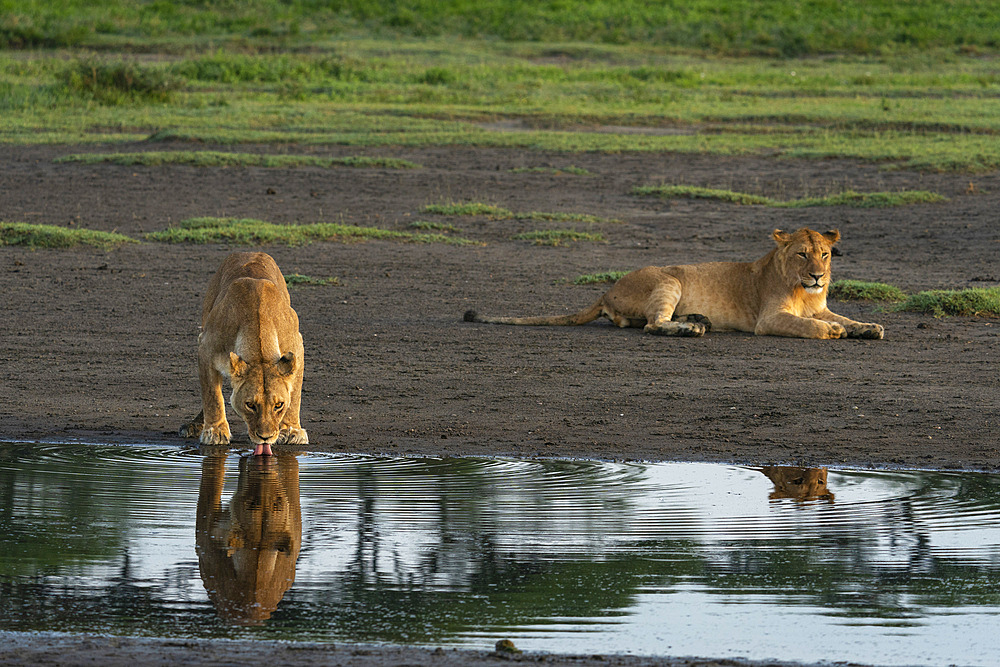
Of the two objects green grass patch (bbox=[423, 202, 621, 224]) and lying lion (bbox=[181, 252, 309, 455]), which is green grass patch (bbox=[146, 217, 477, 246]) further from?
lying lion (bbox=[181, 252, 309, 455])

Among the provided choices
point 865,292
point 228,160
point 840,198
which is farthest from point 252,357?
point 228,160

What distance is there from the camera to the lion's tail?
38.9 ft

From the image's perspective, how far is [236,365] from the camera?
6961 mm

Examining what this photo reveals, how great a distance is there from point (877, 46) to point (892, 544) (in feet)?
160

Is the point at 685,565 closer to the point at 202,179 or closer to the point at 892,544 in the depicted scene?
the point at 892,544

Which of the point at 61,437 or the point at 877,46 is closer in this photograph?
the point at 61,437

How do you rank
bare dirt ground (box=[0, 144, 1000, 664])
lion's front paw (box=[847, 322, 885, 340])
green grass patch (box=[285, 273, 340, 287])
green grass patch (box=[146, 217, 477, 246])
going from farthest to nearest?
green grass patch (box=[146, 217, 477, 246]), green grass patch (box=[285, 273, 340, 287]), lion's front paw (box=[847, 322, 885, 340]), bare dirt ground (box=[0, 144, 1000, 664])

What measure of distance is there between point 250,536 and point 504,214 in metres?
12.4

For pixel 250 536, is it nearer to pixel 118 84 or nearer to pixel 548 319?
pixel 548 319

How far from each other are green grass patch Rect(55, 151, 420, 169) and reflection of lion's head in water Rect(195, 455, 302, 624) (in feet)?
49.4

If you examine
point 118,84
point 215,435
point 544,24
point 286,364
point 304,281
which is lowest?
point 215,435

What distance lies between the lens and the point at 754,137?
88.4 feet

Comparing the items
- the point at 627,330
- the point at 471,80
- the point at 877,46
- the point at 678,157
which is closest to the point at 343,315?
the point at 627,330

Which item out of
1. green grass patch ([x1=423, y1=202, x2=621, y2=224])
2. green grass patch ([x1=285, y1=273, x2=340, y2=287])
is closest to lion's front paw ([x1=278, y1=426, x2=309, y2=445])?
green grass patch ([x1=285, y1=273, x2=340, y2=287])
